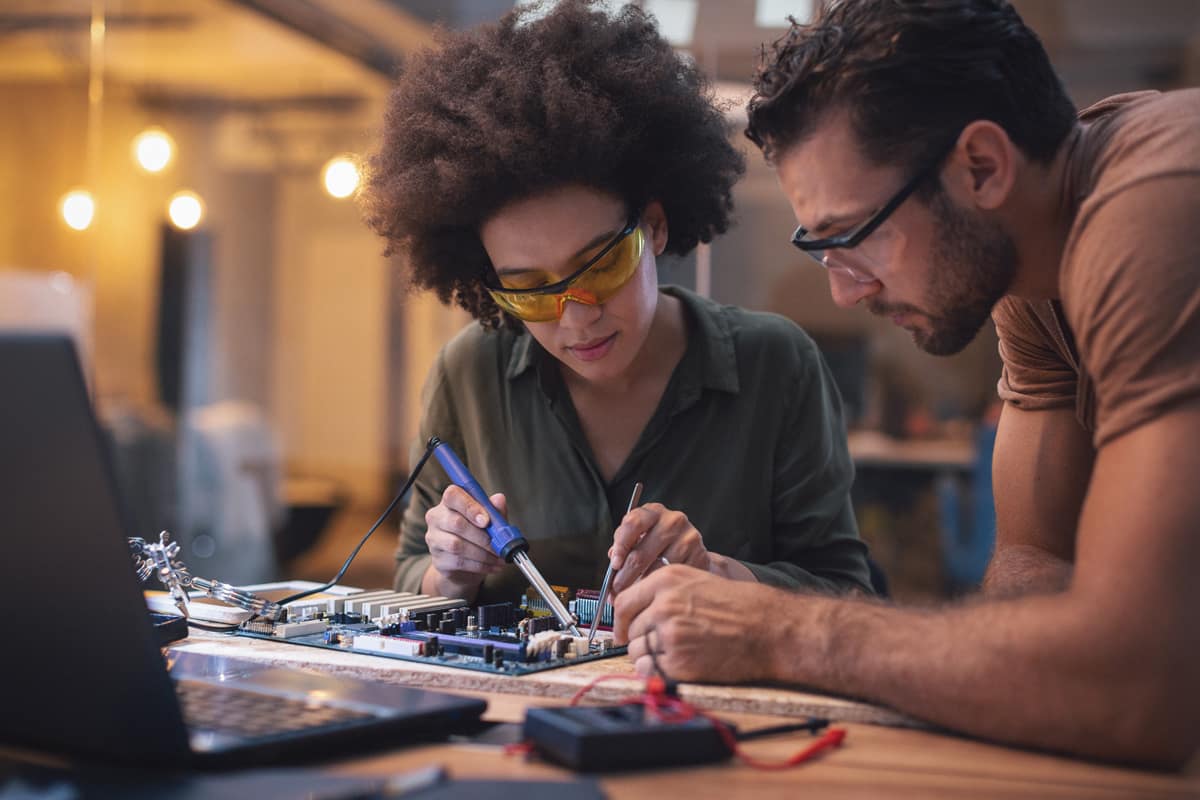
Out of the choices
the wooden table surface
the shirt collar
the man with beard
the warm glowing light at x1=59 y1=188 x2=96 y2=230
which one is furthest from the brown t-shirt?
the warm glowing light at x1=59 y1=188 x2=96 y2=230

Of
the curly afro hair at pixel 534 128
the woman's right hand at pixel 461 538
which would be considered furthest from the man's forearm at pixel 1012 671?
the curly afro hair at pixel 534 128

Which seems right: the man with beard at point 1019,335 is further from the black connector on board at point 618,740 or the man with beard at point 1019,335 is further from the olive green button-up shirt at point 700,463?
the olive green button-up shirt at point 700,463

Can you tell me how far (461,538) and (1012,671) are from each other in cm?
83

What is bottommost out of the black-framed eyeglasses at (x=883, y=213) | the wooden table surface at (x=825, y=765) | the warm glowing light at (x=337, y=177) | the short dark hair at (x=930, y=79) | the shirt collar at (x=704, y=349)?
the wooden table surface at (x=825, y=765)

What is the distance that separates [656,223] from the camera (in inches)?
73.2

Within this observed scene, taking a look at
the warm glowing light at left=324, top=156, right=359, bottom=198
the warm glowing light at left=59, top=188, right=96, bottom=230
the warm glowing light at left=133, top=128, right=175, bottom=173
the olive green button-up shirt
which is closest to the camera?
the olive green button-up shirt

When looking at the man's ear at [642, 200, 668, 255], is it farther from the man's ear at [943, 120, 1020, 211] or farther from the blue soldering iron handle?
the man's ear at [943, 120, 1020, 211]

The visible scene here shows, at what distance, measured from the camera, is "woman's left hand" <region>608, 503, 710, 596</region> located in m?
1.38

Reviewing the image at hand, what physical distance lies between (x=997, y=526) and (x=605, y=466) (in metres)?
0.64

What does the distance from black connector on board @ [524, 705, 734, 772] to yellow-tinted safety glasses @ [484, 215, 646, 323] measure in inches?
30.8

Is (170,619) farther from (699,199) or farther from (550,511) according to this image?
(699,199)

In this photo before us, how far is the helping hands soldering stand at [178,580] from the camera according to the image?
1.42 m

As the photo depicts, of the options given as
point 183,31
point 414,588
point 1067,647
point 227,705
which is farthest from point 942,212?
point 183,31

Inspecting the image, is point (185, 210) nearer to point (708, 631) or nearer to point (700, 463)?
point (700, 463)
